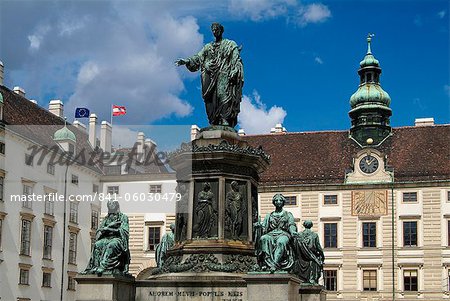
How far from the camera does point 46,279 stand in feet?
181

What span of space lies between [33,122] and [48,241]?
848 cm

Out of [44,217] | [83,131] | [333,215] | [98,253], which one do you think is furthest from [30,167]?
[98,253]

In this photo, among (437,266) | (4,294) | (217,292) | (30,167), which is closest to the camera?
(217,292)

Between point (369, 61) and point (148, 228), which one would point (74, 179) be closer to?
point (148, 228)

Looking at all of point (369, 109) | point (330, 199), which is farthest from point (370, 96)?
point (330, 199)

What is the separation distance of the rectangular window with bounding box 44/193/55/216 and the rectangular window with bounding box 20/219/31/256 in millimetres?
2570

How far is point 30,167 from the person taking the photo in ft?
177

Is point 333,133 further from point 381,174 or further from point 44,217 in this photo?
point 44,217

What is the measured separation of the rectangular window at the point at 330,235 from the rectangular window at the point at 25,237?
71.3 feet

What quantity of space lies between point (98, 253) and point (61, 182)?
42277 millimetres

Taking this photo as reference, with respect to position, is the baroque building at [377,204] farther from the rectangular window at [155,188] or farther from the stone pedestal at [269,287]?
the stone pedestal at [269,287]

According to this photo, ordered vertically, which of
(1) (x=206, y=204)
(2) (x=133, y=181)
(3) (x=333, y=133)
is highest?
(3) (x=333, y=133)

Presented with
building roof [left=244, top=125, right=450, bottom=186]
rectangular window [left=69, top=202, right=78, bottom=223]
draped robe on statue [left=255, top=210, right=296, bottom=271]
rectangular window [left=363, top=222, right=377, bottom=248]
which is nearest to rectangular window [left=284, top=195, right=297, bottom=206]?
building roof [left=244, top=125, right=450, bottom=186]

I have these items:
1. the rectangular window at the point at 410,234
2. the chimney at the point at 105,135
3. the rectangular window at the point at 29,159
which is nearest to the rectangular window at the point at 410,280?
the rectangular window at the point at 410,234
